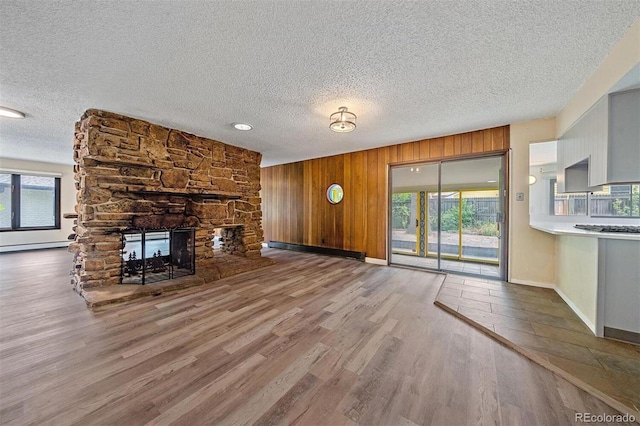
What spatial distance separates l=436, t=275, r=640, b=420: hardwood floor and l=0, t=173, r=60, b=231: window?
9910mm

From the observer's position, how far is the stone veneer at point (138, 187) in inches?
117

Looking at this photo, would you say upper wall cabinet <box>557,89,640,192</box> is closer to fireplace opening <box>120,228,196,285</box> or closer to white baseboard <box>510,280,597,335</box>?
white baseboard <box>510,280,597,335</box>

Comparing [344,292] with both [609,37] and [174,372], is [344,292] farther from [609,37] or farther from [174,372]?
[609,37]

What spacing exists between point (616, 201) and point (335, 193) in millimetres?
4338

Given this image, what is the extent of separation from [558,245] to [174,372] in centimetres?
464

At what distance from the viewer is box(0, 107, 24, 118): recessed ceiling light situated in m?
2.86

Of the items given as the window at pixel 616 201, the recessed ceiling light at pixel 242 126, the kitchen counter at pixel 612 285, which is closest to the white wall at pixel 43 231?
the recessed ceiling light at pixel 242 126

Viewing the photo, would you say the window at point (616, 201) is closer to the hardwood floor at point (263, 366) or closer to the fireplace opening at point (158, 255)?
the hardwood floor at point (263, 366)

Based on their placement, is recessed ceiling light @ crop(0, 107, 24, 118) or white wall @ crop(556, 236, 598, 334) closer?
white wall @ crop(556, 236, 598, 334)

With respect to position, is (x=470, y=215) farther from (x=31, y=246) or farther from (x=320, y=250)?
(x=31, y=246)

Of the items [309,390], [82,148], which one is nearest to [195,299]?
[309,390]

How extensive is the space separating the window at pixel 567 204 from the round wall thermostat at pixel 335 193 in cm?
366

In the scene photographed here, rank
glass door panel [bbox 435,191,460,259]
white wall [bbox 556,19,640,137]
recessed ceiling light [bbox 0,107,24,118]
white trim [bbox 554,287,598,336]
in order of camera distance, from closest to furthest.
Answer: white wall [bbox 556,19,640,137]
white trim [bbox 554,287,598,336]
recessed ceiling light [bbox 0,107,24,118]
glass door panel [bbox 435,191,460,259]

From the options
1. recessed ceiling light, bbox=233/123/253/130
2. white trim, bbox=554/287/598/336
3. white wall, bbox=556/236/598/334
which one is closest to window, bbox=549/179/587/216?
white wall, bbox=556/236/598/334
